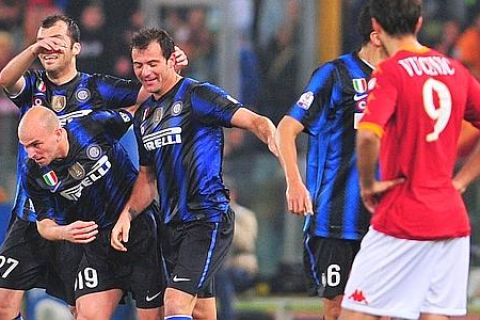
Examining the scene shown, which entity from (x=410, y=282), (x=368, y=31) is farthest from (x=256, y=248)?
(x=410, y=282)

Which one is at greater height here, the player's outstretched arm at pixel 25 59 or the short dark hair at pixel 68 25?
the short dark hair at pixel 68 25

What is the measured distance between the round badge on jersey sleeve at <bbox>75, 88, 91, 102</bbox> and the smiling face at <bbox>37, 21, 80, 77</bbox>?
6.2 inches

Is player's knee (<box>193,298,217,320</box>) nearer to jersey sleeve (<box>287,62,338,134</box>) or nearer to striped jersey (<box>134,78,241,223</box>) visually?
striped jersey (<box>134,78,241,223</box>)

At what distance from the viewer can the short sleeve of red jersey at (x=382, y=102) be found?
25.3 ft

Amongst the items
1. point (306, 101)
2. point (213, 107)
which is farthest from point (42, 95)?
point (306, 101)

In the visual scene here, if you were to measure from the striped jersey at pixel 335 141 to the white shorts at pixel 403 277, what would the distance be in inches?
56.7

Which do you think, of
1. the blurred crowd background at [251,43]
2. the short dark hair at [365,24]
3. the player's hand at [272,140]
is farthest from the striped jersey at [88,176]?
the blurred crowd background at [251,43]

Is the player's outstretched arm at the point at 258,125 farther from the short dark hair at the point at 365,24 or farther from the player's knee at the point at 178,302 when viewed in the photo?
the player's knee at the point at 178,302

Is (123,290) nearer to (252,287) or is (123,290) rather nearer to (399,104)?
(399,104)

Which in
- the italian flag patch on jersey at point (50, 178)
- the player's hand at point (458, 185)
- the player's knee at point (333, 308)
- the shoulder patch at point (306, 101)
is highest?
the shoulder patch at point (306, 101)

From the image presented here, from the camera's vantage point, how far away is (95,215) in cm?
1007

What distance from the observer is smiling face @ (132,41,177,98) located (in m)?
9.52

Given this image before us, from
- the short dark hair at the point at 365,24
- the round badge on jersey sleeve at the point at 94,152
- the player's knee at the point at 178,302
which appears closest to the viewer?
the short dark hair at the point at 365,24

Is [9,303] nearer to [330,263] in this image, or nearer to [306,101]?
[330,263]
